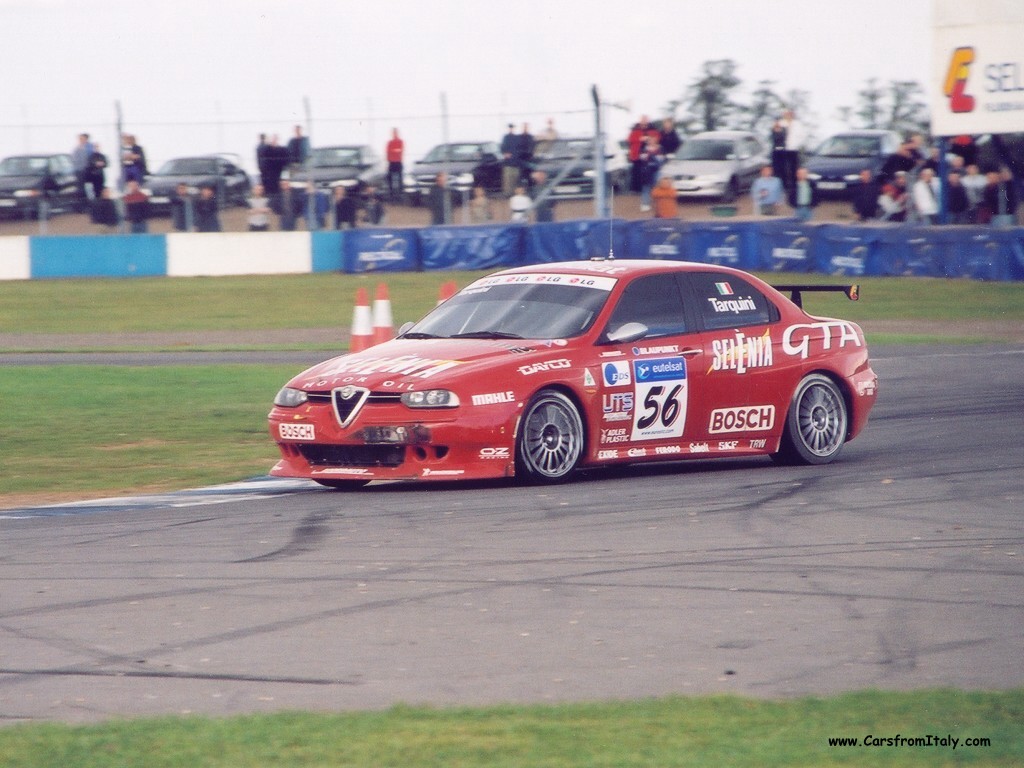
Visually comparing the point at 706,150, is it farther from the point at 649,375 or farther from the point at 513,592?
the point at 513,592

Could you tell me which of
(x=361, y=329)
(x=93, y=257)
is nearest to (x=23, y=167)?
(x=93, y=257)

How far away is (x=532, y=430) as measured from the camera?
9.74 meters

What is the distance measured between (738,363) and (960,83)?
74.5 feet

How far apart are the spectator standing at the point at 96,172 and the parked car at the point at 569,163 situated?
792 centimetres

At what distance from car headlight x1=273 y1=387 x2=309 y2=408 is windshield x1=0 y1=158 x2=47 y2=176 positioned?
23.3 meters

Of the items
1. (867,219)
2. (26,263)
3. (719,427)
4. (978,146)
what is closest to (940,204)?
(867,219)

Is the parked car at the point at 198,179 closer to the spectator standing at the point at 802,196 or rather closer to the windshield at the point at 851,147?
the spectator standing at the point at 802,196

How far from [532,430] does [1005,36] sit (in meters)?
24.1

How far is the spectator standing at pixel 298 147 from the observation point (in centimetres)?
3080

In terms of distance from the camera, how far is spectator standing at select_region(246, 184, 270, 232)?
1224 inches

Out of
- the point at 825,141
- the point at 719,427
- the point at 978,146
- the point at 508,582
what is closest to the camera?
the point at 508,582

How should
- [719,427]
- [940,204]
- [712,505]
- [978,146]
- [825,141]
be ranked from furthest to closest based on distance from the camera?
[978,146] → [825,141] → [940,204] → [719,427] → [712,505]

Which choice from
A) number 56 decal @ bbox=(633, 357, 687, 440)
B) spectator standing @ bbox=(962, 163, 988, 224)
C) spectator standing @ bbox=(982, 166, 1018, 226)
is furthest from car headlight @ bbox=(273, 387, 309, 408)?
spectator standing @ bbox=(962, 163, 988, 224)

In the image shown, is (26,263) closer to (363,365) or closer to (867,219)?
(867,219)
